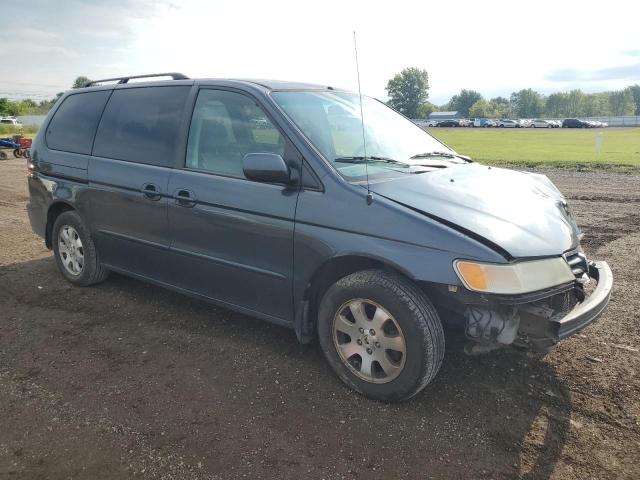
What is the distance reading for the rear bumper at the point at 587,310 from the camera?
275 cm

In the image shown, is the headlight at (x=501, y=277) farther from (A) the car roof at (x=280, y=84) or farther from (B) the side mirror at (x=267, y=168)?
(A) the car roof at (x=280, y=84)

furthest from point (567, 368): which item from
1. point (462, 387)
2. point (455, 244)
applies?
point (455, 244)

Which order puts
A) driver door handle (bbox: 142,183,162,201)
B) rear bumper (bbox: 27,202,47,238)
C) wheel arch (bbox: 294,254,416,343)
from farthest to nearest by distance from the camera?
rear bumper (bbox: 27,202,47,238) → driver door handle (bbox: 142,183,162,201) → wheel arch (bbox: 294,254,416,343)

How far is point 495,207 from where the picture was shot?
10.3 feet

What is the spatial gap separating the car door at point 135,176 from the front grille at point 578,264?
2.86 metres

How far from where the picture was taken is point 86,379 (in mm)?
3385

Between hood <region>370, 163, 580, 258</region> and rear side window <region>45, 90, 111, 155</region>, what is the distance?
3.04 metres

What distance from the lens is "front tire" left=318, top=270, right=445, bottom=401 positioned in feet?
9.36

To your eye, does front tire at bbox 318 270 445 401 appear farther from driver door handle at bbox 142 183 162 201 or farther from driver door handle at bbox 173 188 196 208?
driver door handle at bbox 142 183 162 201

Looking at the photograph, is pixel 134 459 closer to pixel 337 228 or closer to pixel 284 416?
pixel 284 416

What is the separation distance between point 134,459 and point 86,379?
3.26 ft

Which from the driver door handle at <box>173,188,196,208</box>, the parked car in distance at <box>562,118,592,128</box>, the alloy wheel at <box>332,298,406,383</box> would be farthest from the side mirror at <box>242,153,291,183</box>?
the parked car in distance at <box>562,118,592,128</box>

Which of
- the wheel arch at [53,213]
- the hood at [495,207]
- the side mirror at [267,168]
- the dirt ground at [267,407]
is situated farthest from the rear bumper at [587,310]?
the wheel arch at [53,213]

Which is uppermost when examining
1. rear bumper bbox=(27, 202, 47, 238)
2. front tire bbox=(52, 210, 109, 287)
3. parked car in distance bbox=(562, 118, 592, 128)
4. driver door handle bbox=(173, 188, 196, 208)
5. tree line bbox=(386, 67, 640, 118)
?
tree line bbox=(386, 67, 640, 118)
